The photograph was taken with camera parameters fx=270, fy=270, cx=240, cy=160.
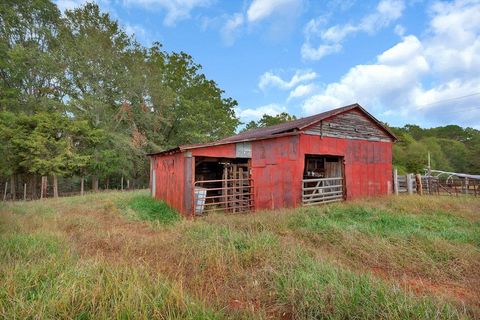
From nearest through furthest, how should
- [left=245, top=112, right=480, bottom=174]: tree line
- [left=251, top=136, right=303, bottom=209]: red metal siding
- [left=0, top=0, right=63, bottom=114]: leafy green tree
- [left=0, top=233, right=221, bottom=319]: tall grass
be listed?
1. [left=0, top=233, right=221, bottom=319]: tall grass
2. [left=251, top=136, right=303, bottom=209]: red metal siding
3. [left=0, top=0, right=63, bottom=114]: leafy green tree
4. [left=245, top=112, right=480, bottom=174]: tree line

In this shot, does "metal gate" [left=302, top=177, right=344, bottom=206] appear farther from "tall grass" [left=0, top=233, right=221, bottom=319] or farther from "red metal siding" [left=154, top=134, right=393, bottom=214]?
"tall grass" [left=0, top=233, right=221, bottom=319]

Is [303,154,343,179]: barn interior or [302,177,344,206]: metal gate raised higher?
[303,154,343,179]: barn interior

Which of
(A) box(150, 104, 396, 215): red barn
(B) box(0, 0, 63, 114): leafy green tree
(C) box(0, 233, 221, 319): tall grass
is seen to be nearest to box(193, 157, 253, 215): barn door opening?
(A) box(150, 104, 396, 215): red barn

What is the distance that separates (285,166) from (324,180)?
2.41 metres

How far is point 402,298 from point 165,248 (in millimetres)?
4120

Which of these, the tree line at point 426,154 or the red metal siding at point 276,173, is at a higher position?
the tree line at point 426,154

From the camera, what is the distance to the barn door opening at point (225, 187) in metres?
10.5

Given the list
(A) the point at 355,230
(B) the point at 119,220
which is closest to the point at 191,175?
(B) the point at 119,220

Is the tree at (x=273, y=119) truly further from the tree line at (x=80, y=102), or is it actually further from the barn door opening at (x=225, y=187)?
the barn door opening at (x=225, y=187)

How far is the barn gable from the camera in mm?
12391

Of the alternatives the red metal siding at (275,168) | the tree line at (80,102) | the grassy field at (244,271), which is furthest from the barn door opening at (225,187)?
the tree line at (80,102)

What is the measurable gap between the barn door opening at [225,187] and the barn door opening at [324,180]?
253cm

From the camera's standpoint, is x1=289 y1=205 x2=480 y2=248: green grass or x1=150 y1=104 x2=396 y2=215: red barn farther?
x1=150 y1=104 x2=396 y2=215: red barn

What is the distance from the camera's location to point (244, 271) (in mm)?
4289
